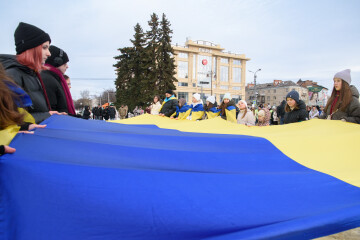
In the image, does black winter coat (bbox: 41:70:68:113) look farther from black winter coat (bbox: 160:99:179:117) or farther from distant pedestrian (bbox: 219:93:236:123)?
black winter coat (bbox: 160:99:179:117)

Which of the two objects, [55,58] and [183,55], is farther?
[183,55]

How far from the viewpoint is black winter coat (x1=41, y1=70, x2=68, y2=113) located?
2791mm

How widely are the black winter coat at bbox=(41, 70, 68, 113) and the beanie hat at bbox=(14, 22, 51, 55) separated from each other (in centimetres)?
68

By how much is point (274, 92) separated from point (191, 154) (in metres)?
88.5

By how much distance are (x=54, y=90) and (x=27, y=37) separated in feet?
2.78

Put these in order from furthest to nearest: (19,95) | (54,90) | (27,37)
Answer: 1. (54,90)
2. (27,37)
3. (19,95)

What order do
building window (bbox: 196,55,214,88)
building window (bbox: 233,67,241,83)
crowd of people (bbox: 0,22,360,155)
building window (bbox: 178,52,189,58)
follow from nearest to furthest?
crowd of people (bbox: 0,22,360,155), building window (bbox: 178,52,189,58), building window (bbox: 196,55,214,88), building window (bbox: 233,67,241,83)

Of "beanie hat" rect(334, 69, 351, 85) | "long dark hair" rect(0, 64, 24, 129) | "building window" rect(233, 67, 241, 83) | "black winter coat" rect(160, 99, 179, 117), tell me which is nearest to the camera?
"long dark hair" rect(0, 64, 24, 129)

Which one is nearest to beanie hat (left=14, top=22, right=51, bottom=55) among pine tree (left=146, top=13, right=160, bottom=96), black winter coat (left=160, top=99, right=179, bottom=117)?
black winter coat (left=160, top=99, right=179, bottom=117)

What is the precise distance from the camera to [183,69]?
61844 millimetres

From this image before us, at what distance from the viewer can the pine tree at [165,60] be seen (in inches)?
1006

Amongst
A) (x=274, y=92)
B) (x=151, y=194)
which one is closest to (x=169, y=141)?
(x=151, y=194)

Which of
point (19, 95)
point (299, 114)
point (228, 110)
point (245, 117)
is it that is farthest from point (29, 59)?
point (228, 110)

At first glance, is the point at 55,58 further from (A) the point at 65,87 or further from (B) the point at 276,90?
(B) the point at 276,90
